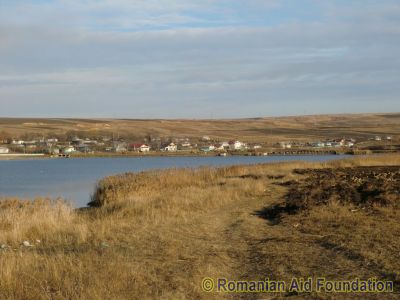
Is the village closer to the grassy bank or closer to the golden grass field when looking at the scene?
the golden grass field

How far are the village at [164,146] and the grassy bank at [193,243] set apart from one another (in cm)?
9082

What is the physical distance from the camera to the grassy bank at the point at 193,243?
22.9ft

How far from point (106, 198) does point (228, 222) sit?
803 centimetres

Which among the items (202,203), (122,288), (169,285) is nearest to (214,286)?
(169,285)

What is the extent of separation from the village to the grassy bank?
90.8m

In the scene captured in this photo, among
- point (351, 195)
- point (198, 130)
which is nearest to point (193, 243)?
point (351, 195)

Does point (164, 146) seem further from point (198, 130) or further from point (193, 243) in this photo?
point (193, 243)

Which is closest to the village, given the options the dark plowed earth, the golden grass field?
the golden grass field

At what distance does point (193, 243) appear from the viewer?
9.79 m

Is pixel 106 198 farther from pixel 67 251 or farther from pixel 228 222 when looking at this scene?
pixel 67 251

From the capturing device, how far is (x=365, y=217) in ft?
39.3

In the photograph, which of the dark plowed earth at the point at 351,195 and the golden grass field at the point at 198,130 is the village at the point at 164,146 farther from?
the dark plowed earth at the point at 351,195

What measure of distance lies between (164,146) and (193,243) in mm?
129415

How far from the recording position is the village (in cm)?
11625
